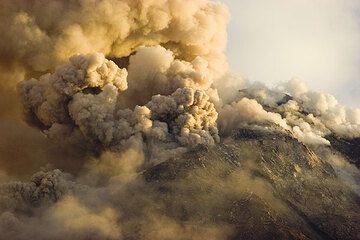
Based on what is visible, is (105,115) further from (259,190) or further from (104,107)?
(259,190)

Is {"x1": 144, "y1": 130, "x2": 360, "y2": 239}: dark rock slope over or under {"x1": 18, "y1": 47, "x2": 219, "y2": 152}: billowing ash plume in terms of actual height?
under

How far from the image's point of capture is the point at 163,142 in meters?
54.1

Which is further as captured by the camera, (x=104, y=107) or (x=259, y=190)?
(x=259, y=190)

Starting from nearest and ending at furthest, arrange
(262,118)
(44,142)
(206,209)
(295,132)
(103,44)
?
(206,209) < (103,44) < (44,142) < (262,118) < (295,132)

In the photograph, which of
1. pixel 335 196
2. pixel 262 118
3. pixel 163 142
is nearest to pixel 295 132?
pixel 262 118

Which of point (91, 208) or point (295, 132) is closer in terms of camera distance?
point (91, 208)

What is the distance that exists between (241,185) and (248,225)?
7.03 metres

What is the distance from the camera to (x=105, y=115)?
2042 inches

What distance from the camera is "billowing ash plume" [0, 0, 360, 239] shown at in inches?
1837

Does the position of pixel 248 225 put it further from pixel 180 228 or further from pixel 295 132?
pixel 295 132

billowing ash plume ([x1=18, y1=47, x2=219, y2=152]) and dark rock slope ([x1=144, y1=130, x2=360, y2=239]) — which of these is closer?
dark rock slope ([x1=144, y1=130, x2=360, y2=239])

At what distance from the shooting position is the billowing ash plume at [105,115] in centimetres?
4666

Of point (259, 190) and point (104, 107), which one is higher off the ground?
point (104, 107)

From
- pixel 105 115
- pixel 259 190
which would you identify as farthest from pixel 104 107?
pixel 259 190
